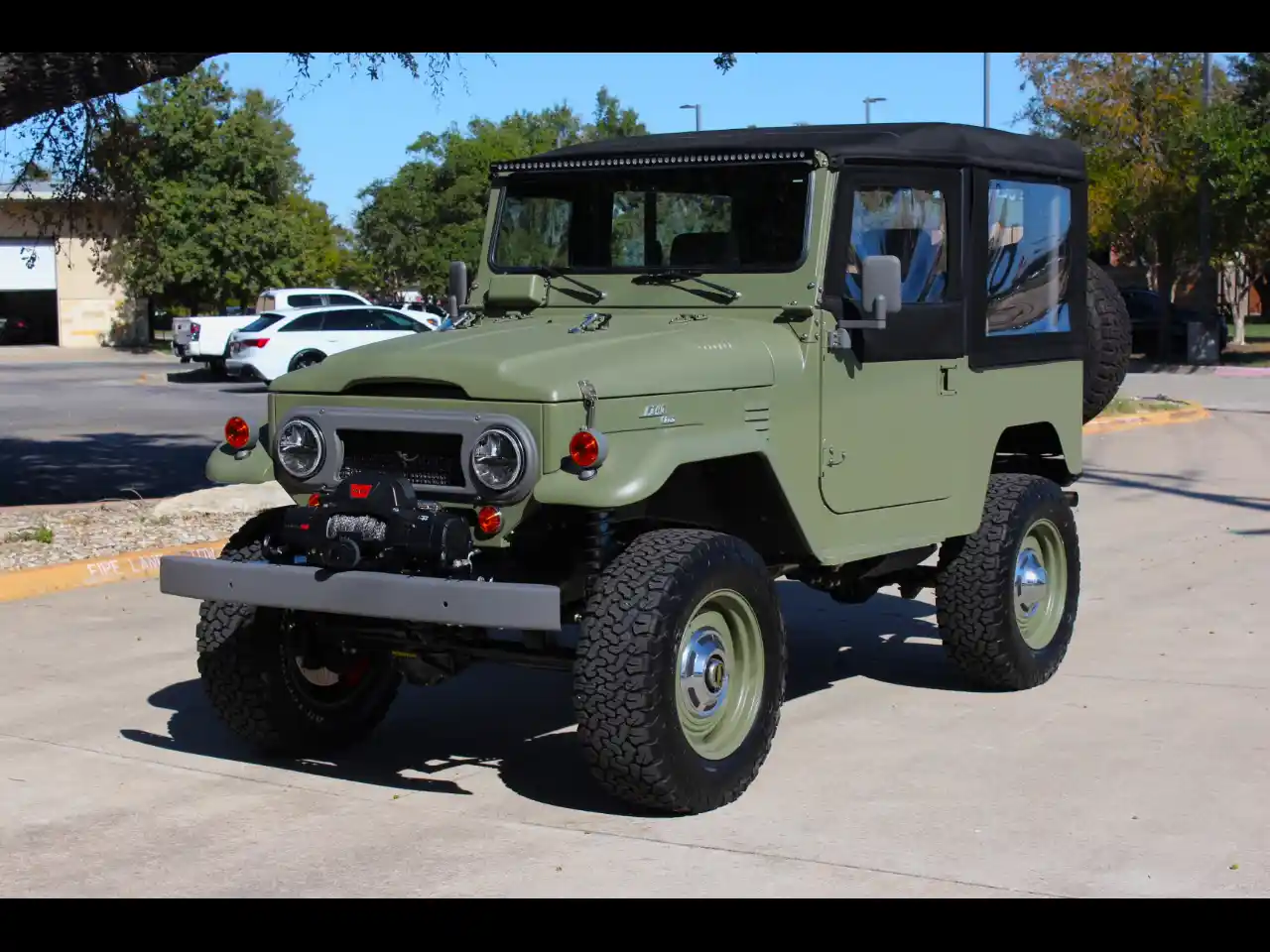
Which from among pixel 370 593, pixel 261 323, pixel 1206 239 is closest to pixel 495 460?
pixel 370 593

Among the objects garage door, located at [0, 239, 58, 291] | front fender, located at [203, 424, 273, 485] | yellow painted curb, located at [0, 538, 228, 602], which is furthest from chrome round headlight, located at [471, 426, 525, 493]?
garage door, located at [0, 239, 58, 291]

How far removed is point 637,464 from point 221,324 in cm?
2944

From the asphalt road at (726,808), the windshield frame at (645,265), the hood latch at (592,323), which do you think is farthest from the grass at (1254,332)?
the hood latch at (592,323)

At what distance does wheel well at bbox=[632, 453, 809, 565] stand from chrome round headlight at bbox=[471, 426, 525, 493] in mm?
643

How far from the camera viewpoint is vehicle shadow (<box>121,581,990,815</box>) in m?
6.37

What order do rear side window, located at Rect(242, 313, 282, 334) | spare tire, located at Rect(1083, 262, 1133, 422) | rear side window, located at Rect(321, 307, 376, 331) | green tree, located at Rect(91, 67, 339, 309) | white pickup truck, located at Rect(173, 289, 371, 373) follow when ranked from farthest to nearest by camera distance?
green tree, located at Rect(91, 67, 339, 309) < white pickup truck, located at Rect(173, 289, 371, 373) < rear side window, located at Rect(321, 307, 376, 331) < rear side window, located at Rect(242, 313, 282, 334) < spare tire, located at Rect(1083, 262, 1133, 422)

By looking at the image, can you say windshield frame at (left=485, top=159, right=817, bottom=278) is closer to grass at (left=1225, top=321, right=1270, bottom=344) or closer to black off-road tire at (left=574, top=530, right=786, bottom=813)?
black off-road tire at (left=574, top=530, right=786, bottom=813)

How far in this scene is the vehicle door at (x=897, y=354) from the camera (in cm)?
664

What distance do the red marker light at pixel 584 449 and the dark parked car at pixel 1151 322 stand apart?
104 feet

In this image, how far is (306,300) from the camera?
115ft

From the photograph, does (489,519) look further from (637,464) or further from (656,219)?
(656,219)

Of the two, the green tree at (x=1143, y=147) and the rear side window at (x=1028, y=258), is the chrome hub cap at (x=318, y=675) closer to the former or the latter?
the rear side window at (x=1028, y=258)
